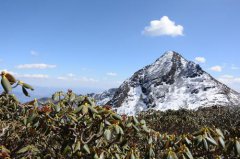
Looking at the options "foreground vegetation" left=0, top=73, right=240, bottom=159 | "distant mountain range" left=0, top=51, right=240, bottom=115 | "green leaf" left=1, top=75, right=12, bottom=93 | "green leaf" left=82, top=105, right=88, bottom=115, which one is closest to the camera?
"green leaf" left=1, top=75, right=12, bottom=93

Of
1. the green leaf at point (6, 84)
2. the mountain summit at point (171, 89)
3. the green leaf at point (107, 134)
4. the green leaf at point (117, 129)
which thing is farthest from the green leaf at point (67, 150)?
the mountain summit at point (171, 89)

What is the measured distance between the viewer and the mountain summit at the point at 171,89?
1715 inches

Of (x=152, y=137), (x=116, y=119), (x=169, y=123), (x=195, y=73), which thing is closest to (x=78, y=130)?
(x=116, y=119)

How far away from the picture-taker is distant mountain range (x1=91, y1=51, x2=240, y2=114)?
4353 cm

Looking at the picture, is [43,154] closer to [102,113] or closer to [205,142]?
[102,113]

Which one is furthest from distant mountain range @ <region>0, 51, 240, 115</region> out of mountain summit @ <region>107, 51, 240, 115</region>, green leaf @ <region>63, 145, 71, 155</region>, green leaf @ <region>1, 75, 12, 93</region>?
green leaf @ <region>1, 75, 12, 93</region>

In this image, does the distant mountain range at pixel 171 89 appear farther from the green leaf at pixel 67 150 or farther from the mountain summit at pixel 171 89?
the green leaf at pixel 67 150

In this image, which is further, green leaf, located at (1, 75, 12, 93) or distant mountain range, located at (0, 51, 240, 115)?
distant mountain range, located at (0, 51, 240, 115)

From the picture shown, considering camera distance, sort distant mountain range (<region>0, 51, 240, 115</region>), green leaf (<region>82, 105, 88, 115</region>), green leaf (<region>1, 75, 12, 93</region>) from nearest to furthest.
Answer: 1. green leaf (<region>1, 75, 12, 93</region>)
2. green leaf (<region>82, 105, 88, 115</region>)
3. distant mountain range (<region>0, 51, 240, 115</region>)

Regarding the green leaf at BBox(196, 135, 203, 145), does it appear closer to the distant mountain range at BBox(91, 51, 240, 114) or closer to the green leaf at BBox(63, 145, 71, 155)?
the green leaf at BBox(63, 145, 71, 155)

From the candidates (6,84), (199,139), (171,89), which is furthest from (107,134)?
(171,89)

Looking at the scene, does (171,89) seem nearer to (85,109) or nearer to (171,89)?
(171,89)

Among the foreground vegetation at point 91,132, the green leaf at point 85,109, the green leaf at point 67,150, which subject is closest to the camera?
the green leaf at point 85,109

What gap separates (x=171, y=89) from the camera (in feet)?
162
